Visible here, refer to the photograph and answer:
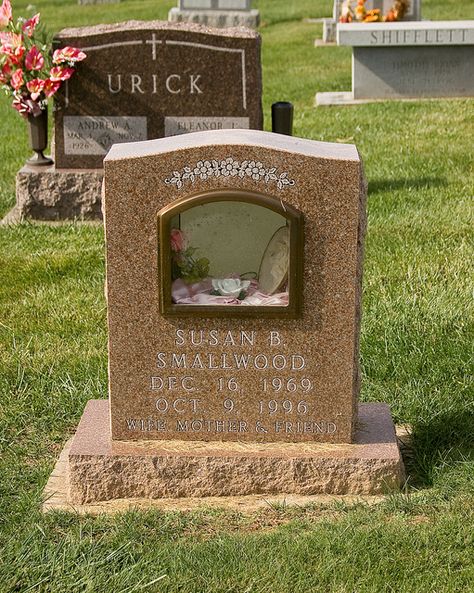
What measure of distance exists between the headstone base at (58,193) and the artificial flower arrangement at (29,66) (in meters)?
0.48

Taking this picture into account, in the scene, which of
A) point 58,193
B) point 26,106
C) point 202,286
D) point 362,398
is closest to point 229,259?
point 202,286

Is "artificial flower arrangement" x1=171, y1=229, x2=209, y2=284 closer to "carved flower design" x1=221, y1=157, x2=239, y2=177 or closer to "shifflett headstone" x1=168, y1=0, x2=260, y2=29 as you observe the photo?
"carved flower design" x1=221, y1=157, x2=239, y2=177

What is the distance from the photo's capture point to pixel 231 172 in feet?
13.9

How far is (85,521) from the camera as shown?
4266 mm

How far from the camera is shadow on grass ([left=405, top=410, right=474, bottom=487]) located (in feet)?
15.0

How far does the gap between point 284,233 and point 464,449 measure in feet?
3.85

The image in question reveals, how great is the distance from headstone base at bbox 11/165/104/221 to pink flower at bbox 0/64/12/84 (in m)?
→ 0.68

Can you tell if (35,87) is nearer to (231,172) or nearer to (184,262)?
(184,262)

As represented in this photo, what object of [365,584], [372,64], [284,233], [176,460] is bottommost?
[365,584]

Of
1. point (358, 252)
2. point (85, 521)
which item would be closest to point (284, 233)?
point (358, 252)

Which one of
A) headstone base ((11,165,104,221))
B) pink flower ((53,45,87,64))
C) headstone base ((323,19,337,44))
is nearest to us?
pink flower ((53,45,87,64))

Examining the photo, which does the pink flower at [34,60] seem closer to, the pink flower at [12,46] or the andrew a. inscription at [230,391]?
the pink flower at [12,46]

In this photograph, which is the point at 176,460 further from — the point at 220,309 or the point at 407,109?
the point at 407,109

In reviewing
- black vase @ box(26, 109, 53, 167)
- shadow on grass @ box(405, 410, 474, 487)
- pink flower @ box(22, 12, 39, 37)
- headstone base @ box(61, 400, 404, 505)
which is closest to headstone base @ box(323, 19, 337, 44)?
black vase @ box(26, 109, 53, 167)
